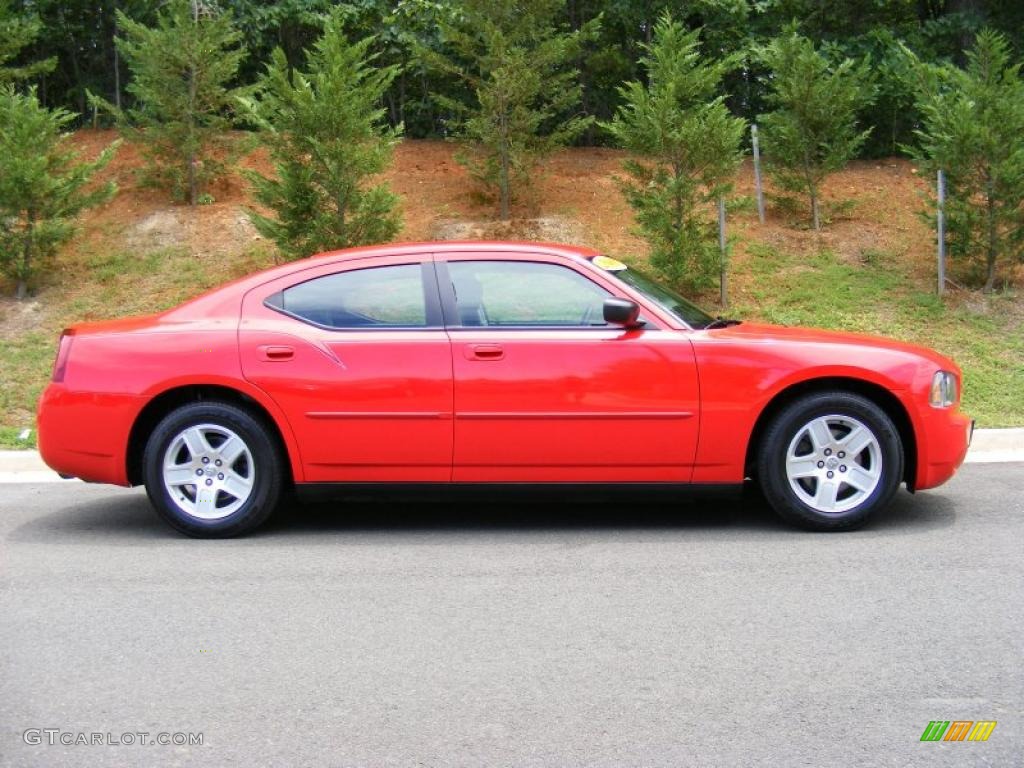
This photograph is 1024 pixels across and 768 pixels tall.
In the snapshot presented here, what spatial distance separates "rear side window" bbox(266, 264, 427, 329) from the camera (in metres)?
6.09

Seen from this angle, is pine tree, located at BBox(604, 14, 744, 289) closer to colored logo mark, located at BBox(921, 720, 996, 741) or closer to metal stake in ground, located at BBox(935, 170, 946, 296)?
metal stake in ground, located at BBox(935, 170, 946, 296)

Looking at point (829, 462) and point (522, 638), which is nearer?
point (522, 638)

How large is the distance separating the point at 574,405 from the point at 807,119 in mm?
8725

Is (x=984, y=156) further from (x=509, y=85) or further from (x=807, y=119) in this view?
(x=509, y=85)

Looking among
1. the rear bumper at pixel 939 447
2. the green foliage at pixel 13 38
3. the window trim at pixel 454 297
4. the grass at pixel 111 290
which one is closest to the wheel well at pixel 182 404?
the window trim at pixel 454 297

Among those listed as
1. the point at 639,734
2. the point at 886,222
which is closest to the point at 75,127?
the point at 886,222

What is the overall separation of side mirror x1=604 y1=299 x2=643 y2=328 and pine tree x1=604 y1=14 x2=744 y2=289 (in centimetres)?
586

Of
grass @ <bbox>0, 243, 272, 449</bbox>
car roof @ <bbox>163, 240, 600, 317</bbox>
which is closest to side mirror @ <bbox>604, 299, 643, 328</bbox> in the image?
car roof @ <bbox>163, 240, 600, 317</bbox>

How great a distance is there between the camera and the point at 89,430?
6023 mm

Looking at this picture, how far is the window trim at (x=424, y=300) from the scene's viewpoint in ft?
19.8

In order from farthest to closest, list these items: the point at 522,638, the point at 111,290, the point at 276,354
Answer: the point at 111,290 → the point at 276,354 → the point at 522,638

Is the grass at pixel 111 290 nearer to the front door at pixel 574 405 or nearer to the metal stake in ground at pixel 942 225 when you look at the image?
the front door at pixel 574 405

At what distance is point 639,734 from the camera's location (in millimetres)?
3615

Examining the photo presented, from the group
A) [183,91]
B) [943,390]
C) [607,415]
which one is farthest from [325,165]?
[943,390]
